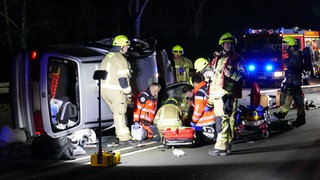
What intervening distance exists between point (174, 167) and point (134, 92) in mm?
2726

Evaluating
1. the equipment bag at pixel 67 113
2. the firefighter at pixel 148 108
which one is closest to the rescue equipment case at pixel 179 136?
the firefighter at pixel 148 108

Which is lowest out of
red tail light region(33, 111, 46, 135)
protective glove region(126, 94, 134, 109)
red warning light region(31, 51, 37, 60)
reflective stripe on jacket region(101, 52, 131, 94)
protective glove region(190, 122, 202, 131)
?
protective glove region(190, 122, 202, 131)

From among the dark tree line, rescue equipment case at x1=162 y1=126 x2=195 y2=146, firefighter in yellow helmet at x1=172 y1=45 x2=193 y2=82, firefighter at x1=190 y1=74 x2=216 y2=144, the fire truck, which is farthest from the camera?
the fire truck

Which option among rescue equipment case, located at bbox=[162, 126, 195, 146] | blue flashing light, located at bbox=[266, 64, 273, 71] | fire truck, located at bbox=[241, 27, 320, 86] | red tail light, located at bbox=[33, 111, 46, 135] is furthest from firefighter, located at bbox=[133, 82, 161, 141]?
blue flashing light, located at bbox=[266, 64, 273, 71]

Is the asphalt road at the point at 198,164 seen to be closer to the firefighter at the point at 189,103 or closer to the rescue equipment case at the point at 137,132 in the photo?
the rescue equipment case at the point at 137,132

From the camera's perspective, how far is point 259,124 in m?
9.21

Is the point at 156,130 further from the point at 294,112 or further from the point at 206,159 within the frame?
the point at 294,112

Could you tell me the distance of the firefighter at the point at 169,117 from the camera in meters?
8.78

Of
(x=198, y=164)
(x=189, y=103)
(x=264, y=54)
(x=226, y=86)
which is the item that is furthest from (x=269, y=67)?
(x=198, y=164)

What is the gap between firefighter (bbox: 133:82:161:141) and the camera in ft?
30.2

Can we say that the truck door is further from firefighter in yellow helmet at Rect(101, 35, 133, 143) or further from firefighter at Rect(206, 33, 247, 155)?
firefighter at Rect(206, 33, 247, 155)

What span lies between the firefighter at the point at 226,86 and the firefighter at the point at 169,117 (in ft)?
3.71

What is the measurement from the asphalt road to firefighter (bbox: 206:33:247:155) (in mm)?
301

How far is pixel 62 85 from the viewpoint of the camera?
9398 mm
